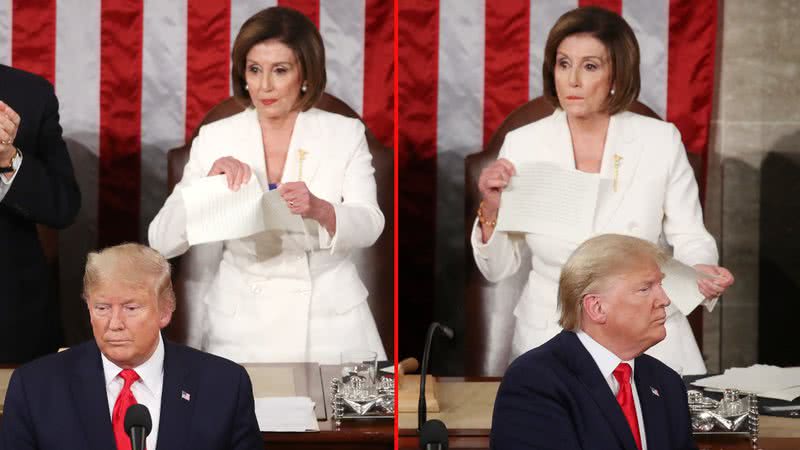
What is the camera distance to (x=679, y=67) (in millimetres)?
3176

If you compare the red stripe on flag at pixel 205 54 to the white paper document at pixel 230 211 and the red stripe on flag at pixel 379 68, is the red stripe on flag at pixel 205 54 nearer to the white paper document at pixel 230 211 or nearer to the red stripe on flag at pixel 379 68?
the white paper document at pixel 230 211

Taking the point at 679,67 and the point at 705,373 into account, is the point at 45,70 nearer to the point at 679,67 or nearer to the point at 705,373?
the point at 679,67

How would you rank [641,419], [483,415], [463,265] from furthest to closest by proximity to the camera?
[463,265] < [483,415] < [641,419]

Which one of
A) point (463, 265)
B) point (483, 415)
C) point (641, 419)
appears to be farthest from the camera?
point (463, 265)

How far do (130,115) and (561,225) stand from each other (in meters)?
1.23

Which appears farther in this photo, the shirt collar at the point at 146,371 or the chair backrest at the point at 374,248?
the chair backrest at the point at 374,248

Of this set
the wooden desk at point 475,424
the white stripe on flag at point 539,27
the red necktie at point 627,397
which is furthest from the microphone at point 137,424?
the white stripe on flag at point 539,27

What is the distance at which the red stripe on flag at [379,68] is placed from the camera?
126 inches

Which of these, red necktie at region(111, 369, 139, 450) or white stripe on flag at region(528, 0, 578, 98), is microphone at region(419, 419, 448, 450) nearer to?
red necktie at region(111, 369, 139, 450)

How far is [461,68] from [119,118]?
3.15 feet

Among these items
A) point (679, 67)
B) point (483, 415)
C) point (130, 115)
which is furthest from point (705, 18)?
point (130, 115)

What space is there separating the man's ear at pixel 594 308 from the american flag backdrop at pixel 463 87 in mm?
828

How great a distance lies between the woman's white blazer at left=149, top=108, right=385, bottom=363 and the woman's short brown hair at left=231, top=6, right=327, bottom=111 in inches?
3.6

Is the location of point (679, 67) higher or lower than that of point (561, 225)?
higher
